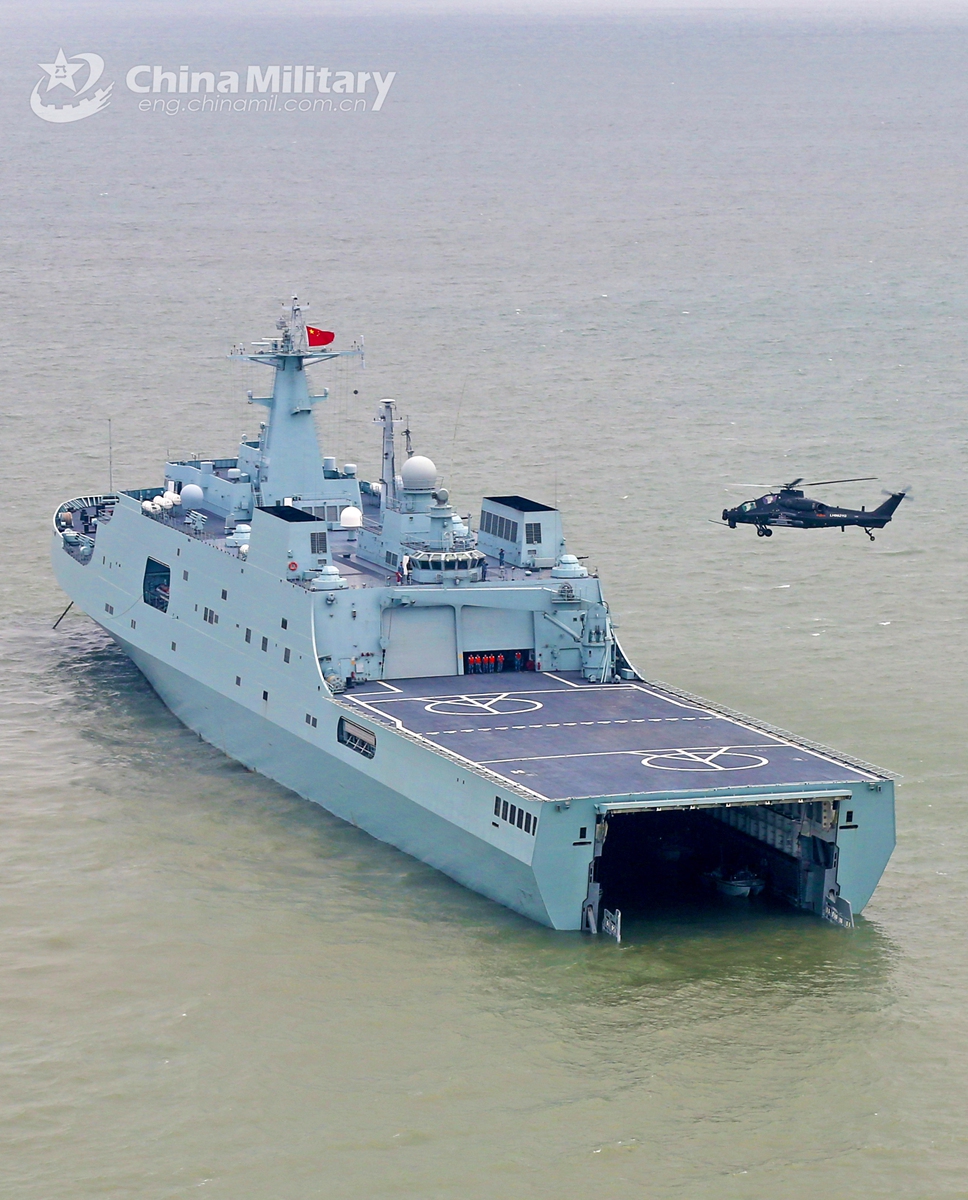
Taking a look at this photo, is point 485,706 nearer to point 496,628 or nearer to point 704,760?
point 496,628

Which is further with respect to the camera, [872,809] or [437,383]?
[437,383]

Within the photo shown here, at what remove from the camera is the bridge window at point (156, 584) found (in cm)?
5731

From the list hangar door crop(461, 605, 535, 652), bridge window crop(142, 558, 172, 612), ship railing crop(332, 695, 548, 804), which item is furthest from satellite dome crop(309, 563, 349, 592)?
bridge window crop(142, 558, 172, 612)

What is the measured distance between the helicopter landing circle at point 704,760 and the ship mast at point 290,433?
57.9ft

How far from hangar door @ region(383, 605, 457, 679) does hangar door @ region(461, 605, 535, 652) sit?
38 cm

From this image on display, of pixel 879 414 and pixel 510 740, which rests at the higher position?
pixel 879 414

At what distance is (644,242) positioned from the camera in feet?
422

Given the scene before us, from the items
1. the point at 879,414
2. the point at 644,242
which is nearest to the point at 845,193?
the point at 644,242

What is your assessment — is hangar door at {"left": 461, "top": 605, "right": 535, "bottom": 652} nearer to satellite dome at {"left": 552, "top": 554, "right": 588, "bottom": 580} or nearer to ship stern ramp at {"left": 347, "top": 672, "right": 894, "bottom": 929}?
satellite dome at {"left": 552, "top": 554, "right": 588, "bottom": 580}

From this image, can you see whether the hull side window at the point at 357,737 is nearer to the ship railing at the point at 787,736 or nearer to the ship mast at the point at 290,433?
the ship railing at the point at 787,736

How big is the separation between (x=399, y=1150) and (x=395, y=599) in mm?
19029

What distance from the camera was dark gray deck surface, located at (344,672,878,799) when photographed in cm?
4197

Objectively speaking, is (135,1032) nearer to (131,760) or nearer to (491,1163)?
(491,1163)

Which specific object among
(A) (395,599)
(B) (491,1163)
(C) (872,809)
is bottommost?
(B) (491,1163)
